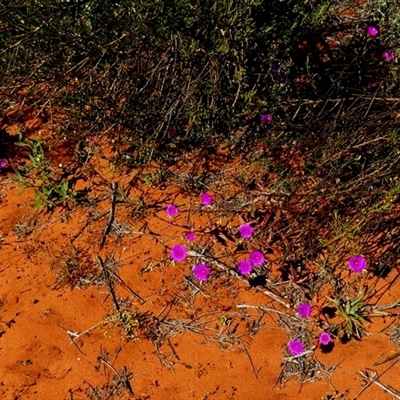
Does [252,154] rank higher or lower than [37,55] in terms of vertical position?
lower

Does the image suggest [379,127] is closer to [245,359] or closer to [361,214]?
[361,214]

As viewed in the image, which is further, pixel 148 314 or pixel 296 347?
pixel 148 314

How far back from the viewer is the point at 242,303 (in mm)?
2631

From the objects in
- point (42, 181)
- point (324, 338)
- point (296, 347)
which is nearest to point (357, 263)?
point (324, 338)

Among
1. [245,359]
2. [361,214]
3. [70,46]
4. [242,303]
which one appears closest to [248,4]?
[70,46]

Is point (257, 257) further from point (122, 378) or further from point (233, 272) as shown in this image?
point (122, 378)

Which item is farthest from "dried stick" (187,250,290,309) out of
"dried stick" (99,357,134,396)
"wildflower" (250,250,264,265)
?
"dried stick" (99,357,134,396)

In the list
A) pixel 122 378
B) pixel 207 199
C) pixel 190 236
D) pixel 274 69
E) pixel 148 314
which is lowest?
pixel 122 378

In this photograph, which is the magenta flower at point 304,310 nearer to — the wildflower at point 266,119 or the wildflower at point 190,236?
the wildflower at point 190,236

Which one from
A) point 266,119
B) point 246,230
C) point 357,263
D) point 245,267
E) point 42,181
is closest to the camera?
point 357,263

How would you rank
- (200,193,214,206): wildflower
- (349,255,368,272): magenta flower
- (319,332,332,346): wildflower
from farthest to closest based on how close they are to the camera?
1. (200,193,214,206): wildflower
2. (349,255,368,272): magenta flower
3. (319,332,332,346): wildflower

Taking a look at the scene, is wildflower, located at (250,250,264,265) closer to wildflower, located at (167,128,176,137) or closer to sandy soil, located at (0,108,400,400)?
sandy soil, located at (0,108,400,400)

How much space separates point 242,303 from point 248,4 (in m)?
1.51

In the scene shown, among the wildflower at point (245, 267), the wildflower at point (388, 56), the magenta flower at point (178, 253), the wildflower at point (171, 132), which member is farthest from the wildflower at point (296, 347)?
the wildflower at point (388, 56)
